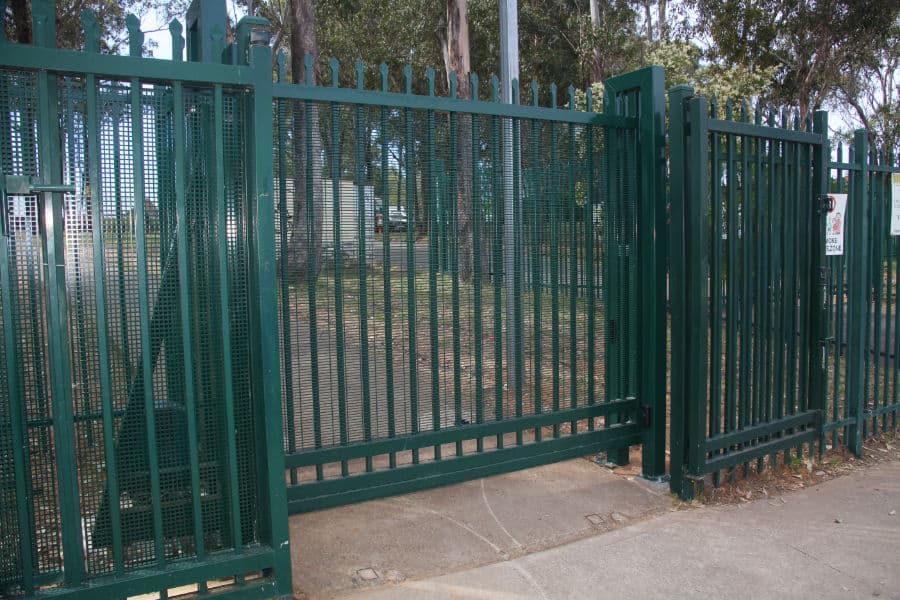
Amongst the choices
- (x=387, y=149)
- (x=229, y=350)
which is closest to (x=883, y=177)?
(x=387, y=149)

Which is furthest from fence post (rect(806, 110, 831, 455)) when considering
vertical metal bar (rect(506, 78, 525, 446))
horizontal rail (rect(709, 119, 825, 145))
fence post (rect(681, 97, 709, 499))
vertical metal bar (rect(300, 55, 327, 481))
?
vertical metal bar (rect(300, 55, 327, 481))

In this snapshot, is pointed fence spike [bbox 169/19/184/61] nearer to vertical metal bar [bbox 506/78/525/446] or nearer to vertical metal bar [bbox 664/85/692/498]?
vertical metal bar [bbox 506/78/525/446]

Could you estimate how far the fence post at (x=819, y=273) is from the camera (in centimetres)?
504

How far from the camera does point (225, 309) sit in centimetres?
300

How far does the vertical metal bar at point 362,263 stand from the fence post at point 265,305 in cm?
80

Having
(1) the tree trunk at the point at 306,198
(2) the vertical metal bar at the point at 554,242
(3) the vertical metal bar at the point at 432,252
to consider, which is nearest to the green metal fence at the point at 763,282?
(2) the vertical metal bar at the point at 554,242

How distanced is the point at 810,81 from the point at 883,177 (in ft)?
63.4

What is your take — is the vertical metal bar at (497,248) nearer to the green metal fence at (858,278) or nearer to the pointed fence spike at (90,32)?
the pointed fence spike at (90,32)

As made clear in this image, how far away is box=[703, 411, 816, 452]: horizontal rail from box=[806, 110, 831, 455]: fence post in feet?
0.88

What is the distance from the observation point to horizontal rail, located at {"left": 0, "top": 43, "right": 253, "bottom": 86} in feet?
8.63

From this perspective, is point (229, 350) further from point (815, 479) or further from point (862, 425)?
point (862, 425)

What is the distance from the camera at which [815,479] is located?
16.7 ft

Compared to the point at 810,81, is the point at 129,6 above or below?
above

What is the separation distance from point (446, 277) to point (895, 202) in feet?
13.2
